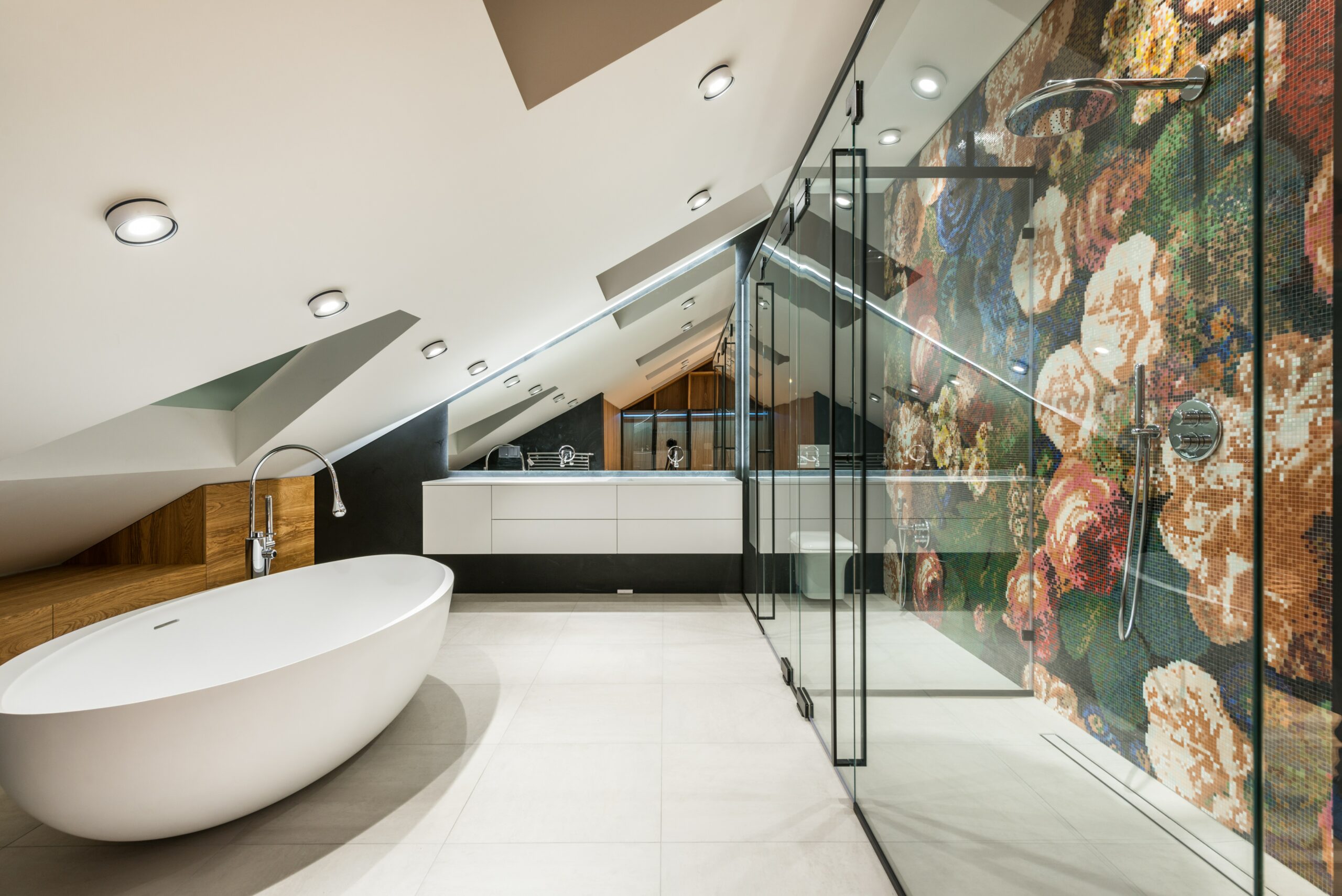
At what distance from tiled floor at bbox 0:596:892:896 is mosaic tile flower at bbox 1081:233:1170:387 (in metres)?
1.40

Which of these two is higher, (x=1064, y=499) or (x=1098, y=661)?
(x=1064, y=499)

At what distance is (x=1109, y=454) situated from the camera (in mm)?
707

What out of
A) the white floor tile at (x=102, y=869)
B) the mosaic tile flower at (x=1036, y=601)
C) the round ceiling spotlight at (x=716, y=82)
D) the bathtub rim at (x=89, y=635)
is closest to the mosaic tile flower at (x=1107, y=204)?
the mosaic tile flower at (x=1036, y=601)

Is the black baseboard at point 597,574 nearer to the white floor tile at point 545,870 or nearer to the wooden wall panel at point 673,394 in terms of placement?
the wooden wall panel at point 673,394

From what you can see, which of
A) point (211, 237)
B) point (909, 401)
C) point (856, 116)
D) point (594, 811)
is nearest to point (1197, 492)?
point (909, 401)

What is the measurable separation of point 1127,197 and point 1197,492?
33 centimetres

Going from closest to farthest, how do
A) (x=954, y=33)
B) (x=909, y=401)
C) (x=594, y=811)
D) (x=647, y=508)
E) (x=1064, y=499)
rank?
(x=1064, y=499) → (x=954, y=33) → (x=909, y=401) → (x=594, y=811) → (x=647, y=508)

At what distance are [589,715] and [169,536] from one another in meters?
2.29

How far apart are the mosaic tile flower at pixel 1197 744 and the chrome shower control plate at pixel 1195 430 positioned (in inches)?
8.4

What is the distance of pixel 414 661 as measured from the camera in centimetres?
210

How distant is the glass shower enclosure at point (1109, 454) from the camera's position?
0.52m

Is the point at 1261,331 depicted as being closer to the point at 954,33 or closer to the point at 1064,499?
the point at 1064,499

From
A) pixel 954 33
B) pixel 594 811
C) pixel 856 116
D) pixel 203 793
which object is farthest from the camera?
pixel 594 811

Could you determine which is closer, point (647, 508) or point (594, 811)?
point (594, 811)
